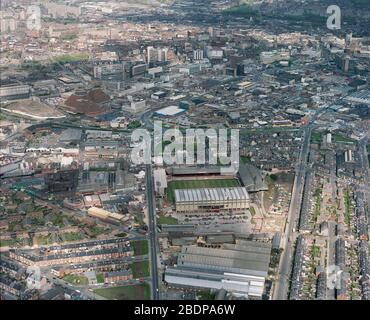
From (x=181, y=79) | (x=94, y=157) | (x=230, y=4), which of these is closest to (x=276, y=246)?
(x=94, y=157)

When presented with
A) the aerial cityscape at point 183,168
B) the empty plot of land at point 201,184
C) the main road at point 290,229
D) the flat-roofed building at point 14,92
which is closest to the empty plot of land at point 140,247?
the aerial cityscape at point 183,168

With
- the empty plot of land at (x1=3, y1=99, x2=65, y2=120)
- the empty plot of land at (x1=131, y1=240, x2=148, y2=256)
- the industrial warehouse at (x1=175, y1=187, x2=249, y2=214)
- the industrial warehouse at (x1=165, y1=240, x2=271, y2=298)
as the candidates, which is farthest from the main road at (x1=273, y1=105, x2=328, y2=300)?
the empty plot of land at (x1=3, y1=99, x2=65, y2=120)

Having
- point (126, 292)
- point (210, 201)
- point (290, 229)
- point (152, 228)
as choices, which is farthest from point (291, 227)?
point (126, 292)

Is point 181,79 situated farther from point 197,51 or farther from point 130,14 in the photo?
point 130,14

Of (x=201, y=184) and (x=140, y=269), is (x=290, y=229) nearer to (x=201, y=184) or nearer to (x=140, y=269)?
(x=201, y=184)

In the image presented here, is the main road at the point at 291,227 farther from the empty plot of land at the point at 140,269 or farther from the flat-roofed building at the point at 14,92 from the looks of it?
the flat-roofed building at the point at 14,92
